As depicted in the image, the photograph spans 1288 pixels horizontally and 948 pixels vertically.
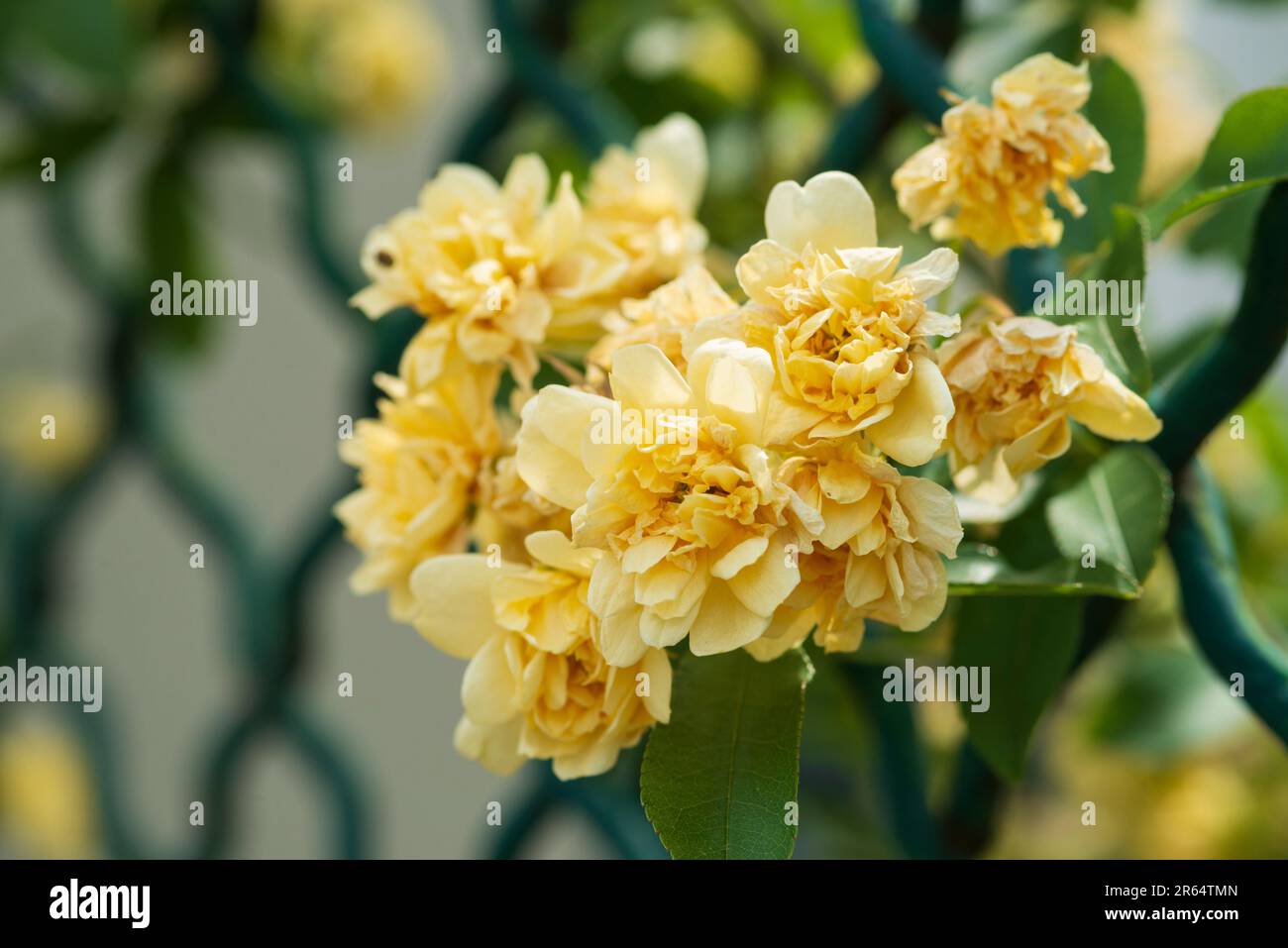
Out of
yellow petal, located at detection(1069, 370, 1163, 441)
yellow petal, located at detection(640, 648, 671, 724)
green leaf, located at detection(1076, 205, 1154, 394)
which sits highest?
green leaf, located at detection(1076, 205, 1154, 394)

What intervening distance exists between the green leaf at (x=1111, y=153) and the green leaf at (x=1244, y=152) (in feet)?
0.14

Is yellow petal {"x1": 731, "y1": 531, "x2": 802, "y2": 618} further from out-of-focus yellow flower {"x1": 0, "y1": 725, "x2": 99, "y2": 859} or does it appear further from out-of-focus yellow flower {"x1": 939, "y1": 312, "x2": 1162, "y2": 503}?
out-of-focus yellow flower {"x1": 0, "y1": 725, "x2": 99, "y2": 859}

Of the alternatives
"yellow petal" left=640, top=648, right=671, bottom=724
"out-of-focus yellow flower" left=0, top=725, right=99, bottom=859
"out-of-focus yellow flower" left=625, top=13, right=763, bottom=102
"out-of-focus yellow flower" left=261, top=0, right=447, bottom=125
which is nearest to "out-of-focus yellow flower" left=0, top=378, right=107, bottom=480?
"out-of-focus yellow flower" left=0, top=725, right=99, bottom=859

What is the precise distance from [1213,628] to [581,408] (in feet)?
0.66

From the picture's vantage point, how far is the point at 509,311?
1.13 feet

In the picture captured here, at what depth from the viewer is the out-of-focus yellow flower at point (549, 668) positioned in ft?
0.97

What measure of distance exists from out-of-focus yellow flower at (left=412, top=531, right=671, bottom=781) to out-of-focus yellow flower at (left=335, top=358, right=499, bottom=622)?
0.10 ft

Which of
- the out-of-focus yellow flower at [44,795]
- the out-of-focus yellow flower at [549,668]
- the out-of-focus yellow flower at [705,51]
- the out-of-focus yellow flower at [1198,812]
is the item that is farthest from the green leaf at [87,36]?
the out-of-focus yellow flower at [44,795]

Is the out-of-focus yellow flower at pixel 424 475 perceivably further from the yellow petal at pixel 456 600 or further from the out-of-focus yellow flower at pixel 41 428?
the out-of-focus yellow flower at pixel 41 428

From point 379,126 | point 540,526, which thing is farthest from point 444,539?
point 379,126

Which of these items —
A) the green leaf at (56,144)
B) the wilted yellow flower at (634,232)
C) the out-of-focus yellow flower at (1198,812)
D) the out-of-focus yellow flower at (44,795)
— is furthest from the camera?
the out-of-focus yellow flower at (44,795)

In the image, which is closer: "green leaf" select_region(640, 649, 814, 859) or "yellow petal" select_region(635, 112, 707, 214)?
"green leaf" select_region(640, 649, 814, 859)

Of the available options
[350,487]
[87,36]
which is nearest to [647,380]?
[350,487]

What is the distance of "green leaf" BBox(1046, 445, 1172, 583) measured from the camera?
1.07 ft
